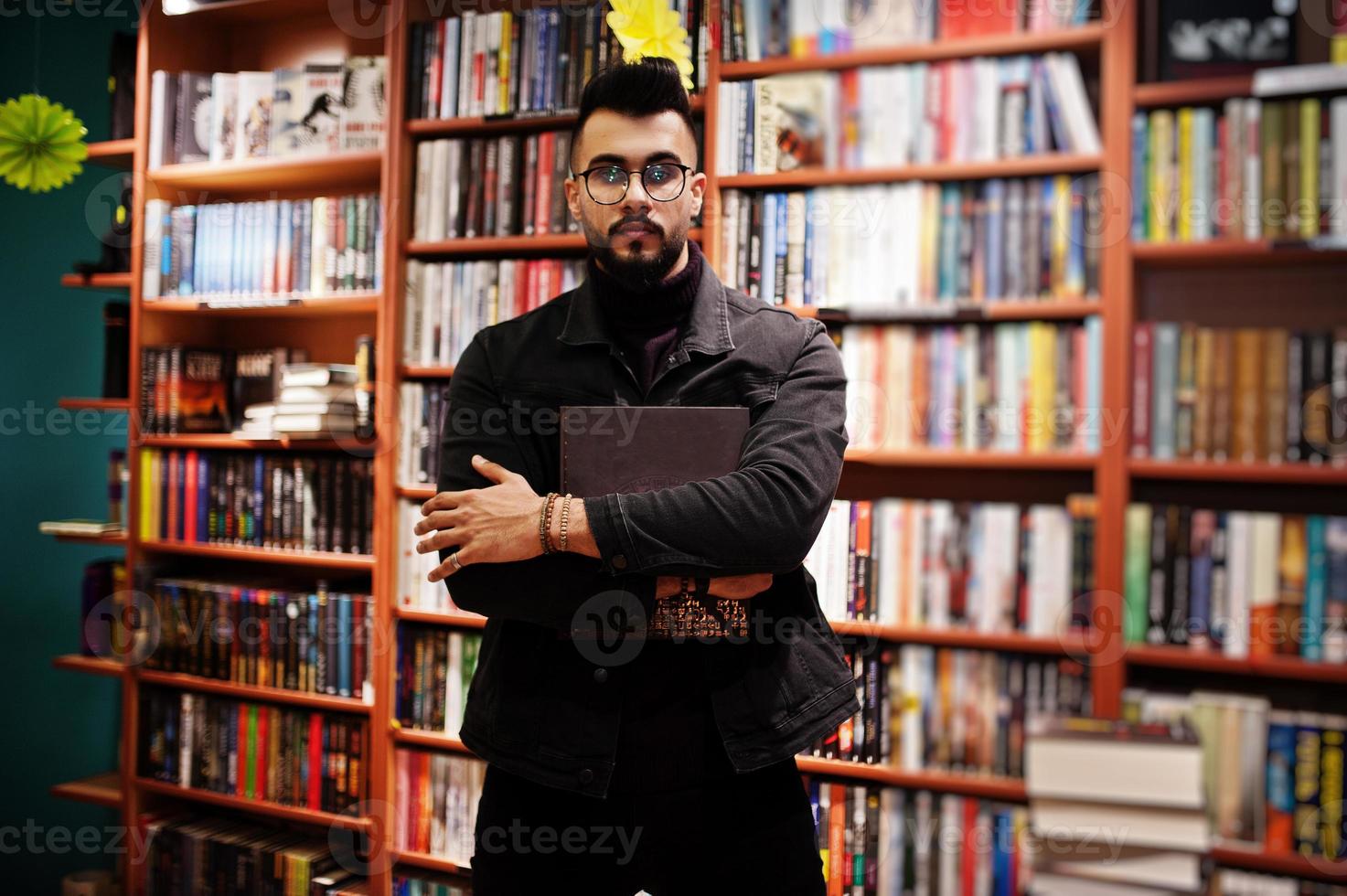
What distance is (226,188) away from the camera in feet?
9.47

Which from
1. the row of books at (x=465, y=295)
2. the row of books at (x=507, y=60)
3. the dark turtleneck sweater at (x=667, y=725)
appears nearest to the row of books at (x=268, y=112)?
the row of books at (x=507, y=60)

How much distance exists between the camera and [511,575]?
4.79 ft

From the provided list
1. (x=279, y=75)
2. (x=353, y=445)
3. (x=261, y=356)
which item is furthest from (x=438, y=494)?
(x=279, y=75)

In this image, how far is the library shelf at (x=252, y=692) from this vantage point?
247 centimetres

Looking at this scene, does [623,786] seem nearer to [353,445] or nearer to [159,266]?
[353,445]

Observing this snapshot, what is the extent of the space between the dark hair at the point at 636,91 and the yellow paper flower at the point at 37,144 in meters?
1.66

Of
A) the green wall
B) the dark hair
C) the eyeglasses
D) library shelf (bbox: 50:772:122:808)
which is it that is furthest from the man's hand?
the green wall

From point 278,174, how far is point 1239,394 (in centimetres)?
247

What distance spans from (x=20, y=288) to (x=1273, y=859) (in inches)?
148

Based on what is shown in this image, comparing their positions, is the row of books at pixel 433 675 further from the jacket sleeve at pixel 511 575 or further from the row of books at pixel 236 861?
the jacket sleeve at pixel 511 575

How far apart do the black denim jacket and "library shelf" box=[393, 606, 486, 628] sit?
0.70 meters

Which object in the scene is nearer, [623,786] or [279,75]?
[623,786]

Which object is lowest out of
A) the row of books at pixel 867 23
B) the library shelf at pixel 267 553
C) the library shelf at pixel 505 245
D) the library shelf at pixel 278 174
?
the library shelf at pixel 267 553

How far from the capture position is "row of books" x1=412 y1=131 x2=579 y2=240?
231 cm
